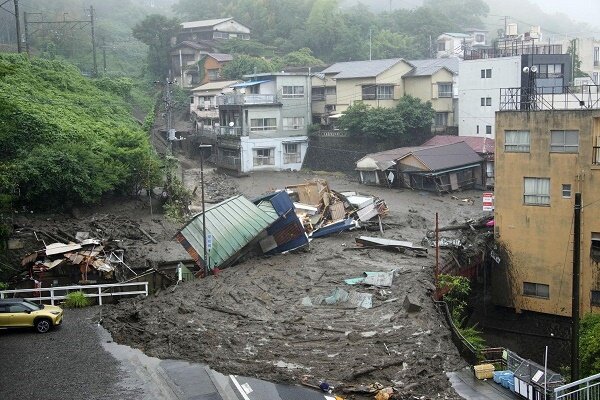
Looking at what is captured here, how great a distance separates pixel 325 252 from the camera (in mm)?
29156

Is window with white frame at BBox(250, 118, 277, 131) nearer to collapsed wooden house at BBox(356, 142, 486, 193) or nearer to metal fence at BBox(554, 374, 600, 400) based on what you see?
collapsed wooden house at BBox(356, 142, 486, 193)

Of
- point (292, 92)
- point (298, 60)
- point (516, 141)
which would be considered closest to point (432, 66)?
point (292, 92)

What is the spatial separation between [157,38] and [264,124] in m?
25.0

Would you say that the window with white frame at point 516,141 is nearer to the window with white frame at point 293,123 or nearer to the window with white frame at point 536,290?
the window with white frame at point 536,290

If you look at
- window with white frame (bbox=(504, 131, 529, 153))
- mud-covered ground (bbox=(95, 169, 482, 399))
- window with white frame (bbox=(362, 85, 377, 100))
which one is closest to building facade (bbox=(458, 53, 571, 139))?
window with white frame (bbox=(362, 85, 377, 100))

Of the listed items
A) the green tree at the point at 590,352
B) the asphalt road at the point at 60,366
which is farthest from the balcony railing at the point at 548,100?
the asphalt road at the point at 60,366

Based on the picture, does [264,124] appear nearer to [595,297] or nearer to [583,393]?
[595,297]

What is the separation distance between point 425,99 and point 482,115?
5266 mm

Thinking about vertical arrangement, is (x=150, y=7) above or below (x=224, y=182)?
above

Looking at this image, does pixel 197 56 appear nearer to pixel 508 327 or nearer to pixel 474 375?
pixel 508 327

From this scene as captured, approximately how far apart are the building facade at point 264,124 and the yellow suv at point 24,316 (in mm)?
30757

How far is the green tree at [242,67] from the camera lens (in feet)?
208

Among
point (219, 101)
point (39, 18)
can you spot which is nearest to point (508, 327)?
point (219, 101)

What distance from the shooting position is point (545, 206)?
89.6 feet
